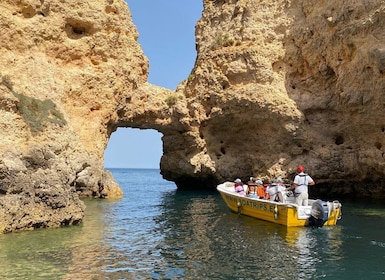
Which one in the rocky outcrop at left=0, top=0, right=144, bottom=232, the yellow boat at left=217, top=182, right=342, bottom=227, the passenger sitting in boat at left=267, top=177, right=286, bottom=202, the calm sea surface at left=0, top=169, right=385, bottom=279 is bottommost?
the calm sea surface at left=0, top=169, right=385, bottom=279

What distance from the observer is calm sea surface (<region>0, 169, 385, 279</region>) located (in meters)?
9.48

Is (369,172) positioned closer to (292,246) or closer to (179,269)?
(292,246)

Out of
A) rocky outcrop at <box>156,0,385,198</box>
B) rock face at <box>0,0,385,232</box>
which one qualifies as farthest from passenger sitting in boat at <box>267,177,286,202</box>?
rocky outcrop at <box>156,0,385,198</box>

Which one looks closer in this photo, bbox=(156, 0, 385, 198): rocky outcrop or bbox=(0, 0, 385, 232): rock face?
bbox=(0, 0, 385, 232): rock face

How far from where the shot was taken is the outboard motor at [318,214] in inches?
601

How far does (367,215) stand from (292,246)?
8.33 metres

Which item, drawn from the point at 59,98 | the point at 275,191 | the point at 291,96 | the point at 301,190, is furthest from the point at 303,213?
the point at 291,96

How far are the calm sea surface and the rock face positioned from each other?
4.95m

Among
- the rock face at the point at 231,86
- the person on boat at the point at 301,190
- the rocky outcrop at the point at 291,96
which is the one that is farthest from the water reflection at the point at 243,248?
the rocky outcrop at the point at 291,96

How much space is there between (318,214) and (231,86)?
15619mm

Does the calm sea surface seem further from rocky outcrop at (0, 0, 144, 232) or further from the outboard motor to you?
rocky outcrop at (0, 0, 144, 232)

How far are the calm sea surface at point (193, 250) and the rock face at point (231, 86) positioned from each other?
4.95 meters

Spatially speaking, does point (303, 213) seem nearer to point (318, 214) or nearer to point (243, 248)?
point (318, 214)

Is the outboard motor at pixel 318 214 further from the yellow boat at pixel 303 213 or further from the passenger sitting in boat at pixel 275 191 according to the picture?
the passenger sitting in boat at pixel 275 191
